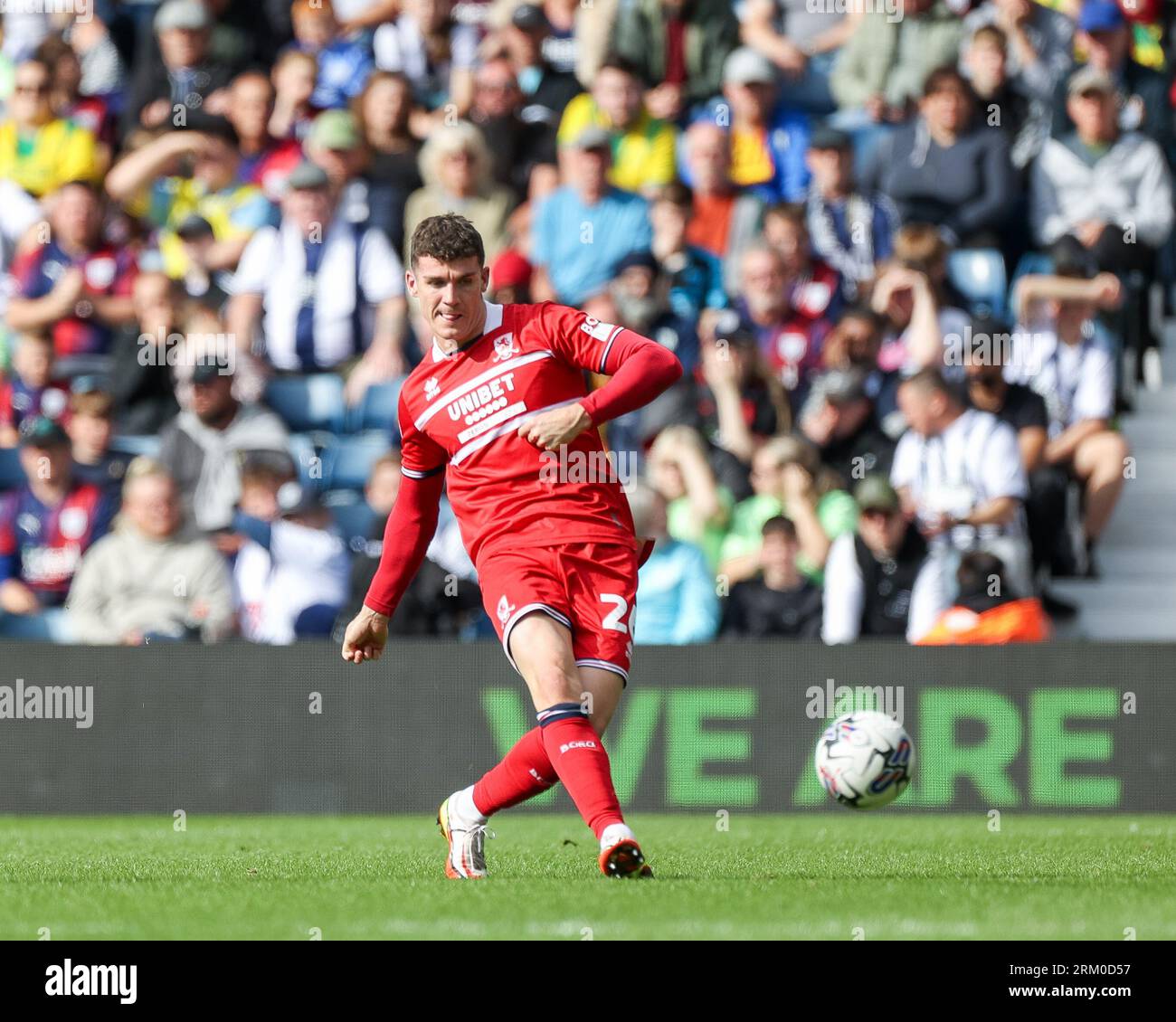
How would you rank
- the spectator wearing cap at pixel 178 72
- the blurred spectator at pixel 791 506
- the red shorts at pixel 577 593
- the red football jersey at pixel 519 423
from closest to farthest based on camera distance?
the red shorts at pixel 577 593, the red football jersey at pixel 519 423, the blurred spectator at pixel 791 506, the spectator wearing cap at pixel 178 72

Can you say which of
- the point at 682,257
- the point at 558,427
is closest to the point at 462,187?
the point at 682,257

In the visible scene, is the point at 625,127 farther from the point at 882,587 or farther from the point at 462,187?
the point at 882,587

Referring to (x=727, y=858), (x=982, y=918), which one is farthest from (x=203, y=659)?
(x=982, y=918)

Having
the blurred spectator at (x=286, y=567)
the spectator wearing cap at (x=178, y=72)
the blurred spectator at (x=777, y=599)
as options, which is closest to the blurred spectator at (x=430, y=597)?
the blurred spectator at (x=286, y=567)

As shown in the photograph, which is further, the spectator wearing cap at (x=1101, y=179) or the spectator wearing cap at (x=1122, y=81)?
the spectator wearing cap at (x=1122, y=81)

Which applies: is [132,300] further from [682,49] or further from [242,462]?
[682,49]

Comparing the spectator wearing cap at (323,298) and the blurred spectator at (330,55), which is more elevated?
the blurred spectator at (330,55)

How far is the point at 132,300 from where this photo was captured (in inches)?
544

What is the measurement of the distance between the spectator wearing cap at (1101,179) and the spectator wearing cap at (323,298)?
4226 mm

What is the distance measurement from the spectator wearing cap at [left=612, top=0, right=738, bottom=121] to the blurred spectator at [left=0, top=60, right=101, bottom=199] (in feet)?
12.4

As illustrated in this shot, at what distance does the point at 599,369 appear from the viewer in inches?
262

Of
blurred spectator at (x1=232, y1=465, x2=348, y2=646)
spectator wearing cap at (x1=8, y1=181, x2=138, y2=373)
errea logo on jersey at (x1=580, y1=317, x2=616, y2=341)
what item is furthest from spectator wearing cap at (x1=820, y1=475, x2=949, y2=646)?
errea logo on jersey at (x1=580, y1=317, x2=616, y2=341)

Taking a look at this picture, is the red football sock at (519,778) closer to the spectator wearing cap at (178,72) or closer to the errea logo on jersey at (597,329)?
the errea logo on jersey at (597,329)

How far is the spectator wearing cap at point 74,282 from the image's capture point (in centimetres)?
1384
